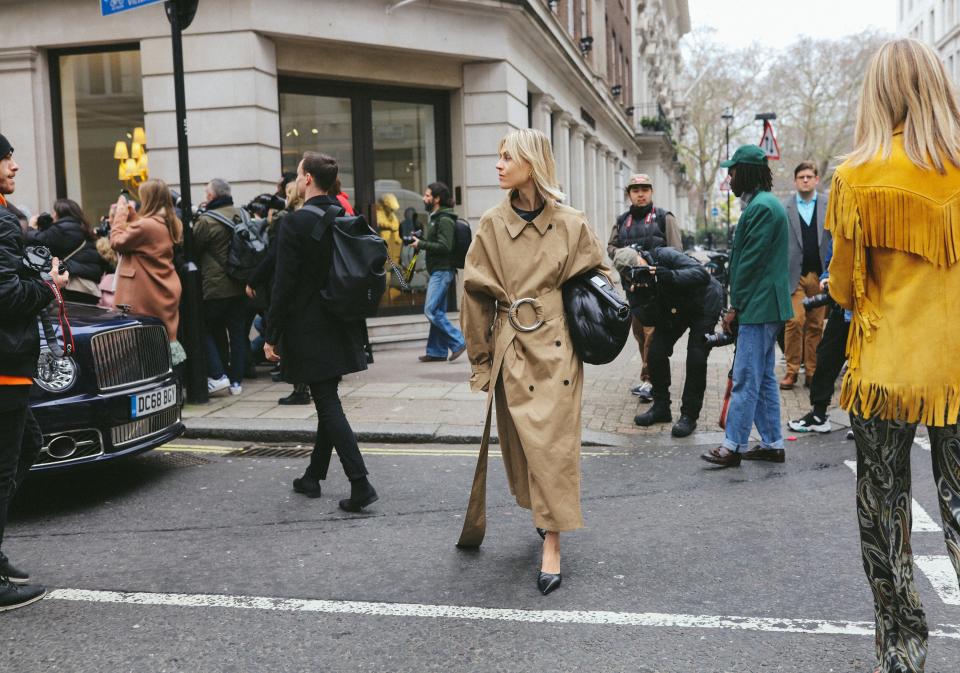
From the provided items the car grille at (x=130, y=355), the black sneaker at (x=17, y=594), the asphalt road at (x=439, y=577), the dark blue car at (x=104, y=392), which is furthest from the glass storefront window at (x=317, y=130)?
the black sneaker at (x=17, y=594)

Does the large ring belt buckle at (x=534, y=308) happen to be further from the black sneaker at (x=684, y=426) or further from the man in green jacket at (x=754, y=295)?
the black sneaker at (x=684, y=426)

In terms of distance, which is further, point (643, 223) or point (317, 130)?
point (317, 130)

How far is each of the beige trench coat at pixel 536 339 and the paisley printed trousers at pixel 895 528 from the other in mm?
1404

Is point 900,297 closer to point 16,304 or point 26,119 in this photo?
point 16,304

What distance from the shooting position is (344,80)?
14.1m

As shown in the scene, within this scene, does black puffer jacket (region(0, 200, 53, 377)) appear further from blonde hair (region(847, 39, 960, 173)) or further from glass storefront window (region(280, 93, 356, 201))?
glass storefront window (region(280, 93, 356, 201))

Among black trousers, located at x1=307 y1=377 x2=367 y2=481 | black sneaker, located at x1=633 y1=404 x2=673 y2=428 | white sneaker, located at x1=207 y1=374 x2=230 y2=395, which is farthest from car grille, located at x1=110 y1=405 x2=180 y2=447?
black sneaker, located at x1=633 y1=404 x2=673 y2=428

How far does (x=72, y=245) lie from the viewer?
8.44 m

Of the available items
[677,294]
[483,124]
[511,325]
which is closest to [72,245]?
[677,294]

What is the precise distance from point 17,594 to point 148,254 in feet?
15.2

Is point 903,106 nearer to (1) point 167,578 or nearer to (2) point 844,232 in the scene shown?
(2) point 844,232

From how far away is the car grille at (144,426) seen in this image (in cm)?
562

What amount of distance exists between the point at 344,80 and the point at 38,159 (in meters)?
4.48

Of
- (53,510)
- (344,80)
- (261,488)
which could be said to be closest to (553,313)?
(261,488)
